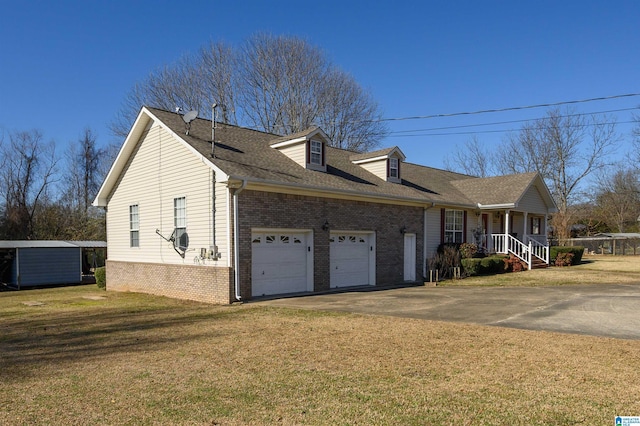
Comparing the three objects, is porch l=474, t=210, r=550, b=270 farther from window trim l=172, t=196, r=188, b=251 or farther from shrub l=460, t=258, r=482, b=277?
window trim l=172, t=196, r=188, b=251

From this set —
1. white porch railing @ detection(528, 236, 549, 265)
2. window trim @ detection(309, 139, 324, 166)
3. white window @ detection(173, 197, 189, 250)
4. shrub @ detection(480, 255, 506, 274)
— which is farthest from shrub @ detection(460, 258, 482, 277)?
white window @ detection(173, 197, 189, 250)

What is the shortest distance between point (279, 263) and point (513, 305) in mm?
7219

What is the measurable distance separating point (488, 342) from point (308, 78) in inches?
1292

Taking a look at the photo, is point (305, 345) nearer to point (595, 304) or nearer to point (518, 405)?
point (518, 405)

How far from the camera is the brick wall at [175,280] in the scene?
14133mm

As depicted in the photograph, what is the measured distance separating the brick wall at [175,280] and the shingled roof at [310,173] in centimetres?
323

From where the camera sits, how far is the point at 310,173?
1748 centimetres

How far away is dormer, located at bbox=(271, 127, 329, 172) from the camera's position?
58.5ft

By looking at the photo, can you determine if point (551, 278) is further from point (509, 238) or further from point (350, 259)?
point (350, 259)

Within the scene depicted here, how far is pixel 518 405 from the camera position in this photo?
5133 mm

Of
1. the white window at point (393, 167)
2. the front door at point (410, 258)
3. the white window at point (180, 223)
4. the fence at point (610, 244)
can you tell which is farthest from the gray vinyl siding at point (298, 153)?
the fence at point (610, 244)

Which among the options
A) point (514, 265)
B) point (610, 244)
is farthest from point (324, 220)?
point (610, 244)

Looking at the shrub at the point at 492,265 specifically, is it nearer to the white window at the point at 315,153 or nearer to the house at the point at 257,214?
the house at the point at 257,214

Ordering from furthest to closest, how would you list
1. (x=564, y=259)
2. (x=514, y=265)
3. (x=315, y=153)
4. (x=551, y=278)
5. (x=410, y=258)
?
(x=564, y=259), (x=514, y=265), (x=410, y=258), (x=551, y=278), (x=315, y=153)
